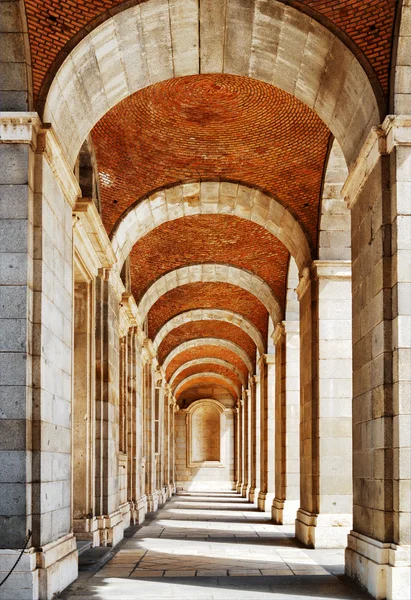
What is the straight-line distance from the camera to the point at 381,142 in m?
10.0

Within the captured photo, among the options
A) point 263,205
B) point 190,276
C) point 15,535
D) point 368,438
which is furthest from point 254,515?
point 15,535

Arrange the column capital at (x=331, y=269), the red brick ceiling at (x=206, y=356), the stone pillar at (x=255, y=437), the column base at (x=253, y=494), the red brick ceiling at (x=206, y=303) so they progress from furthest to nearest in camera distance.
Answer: the red brick ceiling at (x=206, y=356) → the stone pillar at (x=255, y=437) → the column base at (x=253, y=494) → the red brick ceiling at (x=206, y=303) → the column capital at (x=331, y=269)

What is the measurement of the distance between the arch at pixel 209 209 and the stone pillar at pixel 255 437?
14218 millimetres

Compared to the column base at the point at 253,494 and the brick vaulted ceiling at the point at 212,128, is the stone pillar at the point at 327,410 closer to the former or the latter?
the brick vaulted ceiling at the point at 212,128

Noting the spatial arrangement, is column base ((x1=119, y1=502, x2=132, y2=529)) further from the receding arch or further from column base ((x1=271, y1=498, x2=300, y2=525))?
the receding arch

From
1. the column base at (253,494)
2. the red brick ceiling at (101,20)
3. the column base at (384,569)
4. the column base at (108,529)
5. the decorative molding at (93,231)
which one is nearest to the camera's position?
the column base at (384,569)

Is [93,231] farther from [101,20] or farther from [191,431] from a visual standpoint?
[191,431]

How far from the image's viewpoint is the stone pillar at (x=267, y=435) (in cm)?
2547

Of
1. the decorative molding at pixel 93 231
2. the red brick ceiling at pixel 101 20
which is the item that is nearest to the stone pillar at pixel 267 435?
the decorative molding at pixel 93 231

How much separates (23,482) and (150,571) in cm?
367

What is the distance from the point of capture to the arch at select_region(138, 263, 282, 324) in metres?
23.1

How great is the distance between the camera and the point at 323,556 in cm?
1355

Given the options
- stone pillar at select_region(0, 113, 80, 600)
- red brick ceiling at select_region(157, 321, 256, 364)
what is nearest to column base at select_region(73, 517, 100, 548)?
stone pillar at select_region(0, 113, 80, 600)

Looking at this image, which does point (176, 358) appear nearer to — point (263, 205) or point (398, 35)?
point (263, 205)
